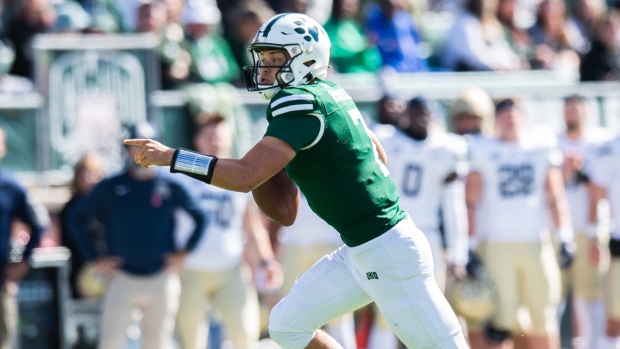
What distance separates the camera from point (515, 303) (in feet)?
28.3

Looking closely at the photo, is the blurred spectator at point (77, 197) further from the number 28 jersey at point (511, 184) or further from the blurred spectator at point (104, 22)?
the number 28 jersey at point (511, 184)

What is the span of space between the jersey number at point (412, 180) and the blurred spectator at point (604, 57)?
3.70 metres

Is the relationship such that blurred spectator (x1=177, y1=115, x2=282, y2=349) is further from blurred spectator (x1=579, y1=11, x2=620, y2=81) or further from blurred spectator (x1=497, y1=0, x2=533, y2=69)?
blurred spectator (x1=579, y1=11, x2=620, y2=81)

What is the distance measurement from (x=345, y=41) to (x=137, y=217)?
3116 mm

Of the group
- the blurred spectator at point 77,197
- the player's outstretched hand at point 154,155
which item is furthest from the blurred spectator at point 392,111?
the player's outstretched hand at point 154,155

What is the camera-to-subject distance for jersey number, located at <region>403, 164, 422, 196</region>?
8500 millimetres

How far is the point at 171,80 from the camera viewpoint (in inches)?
392

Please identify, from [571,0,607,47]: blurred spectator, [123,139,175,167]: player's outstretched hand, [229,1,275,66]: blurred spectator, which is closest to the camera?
[123,139,175,167]: player's outstretched hand

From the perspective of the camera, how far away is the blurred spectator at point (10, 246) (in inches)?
321

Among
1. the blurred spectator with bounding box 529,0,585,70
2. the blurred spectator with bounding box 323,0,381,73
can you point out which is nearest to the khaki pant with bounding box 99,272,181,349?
the blurred spectator with bounding box 323,0,381,73

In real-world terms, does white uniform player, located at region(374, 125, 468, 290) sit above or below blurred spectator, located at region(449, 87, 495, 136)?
below

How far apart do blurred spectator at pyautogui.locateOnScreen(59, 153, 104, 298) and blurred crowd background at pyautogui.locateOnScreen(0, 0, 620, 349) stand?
0.04ft

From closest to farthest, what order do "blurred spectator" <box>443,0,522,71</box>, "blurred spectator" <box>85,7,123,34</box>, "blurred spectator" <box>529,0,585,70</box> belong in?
"blurred spectator" <box>85,7,123,34</box> < "blurred spectator" <box>443,0,522,71</box> < "blurred spectator" <box>529,0,585,70</box>

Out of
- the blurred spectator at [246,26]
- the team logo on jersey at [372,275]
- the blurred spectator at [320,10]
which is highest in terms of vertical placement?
the blurred spectator at [320,10]
